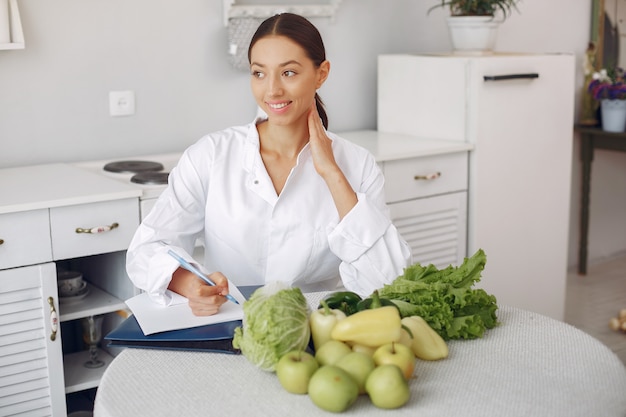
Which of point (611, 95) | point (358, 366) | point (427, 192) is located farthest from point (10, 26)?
point (611, 95)

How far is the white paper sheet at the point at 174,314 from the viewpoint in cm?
161

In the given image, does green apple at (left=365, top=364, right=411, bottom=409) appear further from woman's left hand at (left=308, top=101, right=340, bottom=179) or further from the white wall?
the white wall

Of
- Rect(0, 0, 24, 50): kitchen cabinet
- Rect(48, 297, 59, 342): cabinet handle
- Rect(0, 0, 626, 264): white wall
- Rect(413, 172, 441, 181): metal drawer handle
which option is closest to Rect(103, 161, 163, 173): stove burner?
Rect(0, 0, 626, 264): white wall

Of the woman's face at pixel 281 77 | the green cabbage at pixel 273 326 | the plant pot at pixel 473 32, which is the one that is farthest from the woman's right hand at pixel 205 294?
the plant pot at pixel 473 32

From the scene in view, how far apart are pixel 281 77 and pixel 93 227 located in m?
0.85

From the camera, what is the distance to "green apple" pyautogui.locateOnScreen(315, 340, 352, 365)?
1356 millimetres

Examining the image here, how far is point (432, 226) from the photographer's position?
3318 mm

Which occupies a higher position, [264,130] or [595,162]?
[264,130]

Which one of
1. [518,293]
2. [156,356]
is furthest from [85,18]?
[518,293]

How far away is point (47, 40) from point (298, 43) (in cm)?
129

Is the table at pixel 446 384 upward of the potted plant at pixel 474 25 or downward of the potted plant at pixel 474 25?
downward

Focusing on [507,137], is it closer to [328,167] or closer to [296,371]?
[328,167]

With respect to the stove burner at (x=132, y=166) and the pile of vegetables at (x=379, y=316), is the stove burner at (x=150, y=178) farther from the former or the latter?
the pile of vegetables at (x=379, y=316)

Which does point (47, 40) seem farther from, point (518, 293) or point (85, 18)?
point (518, 293)
